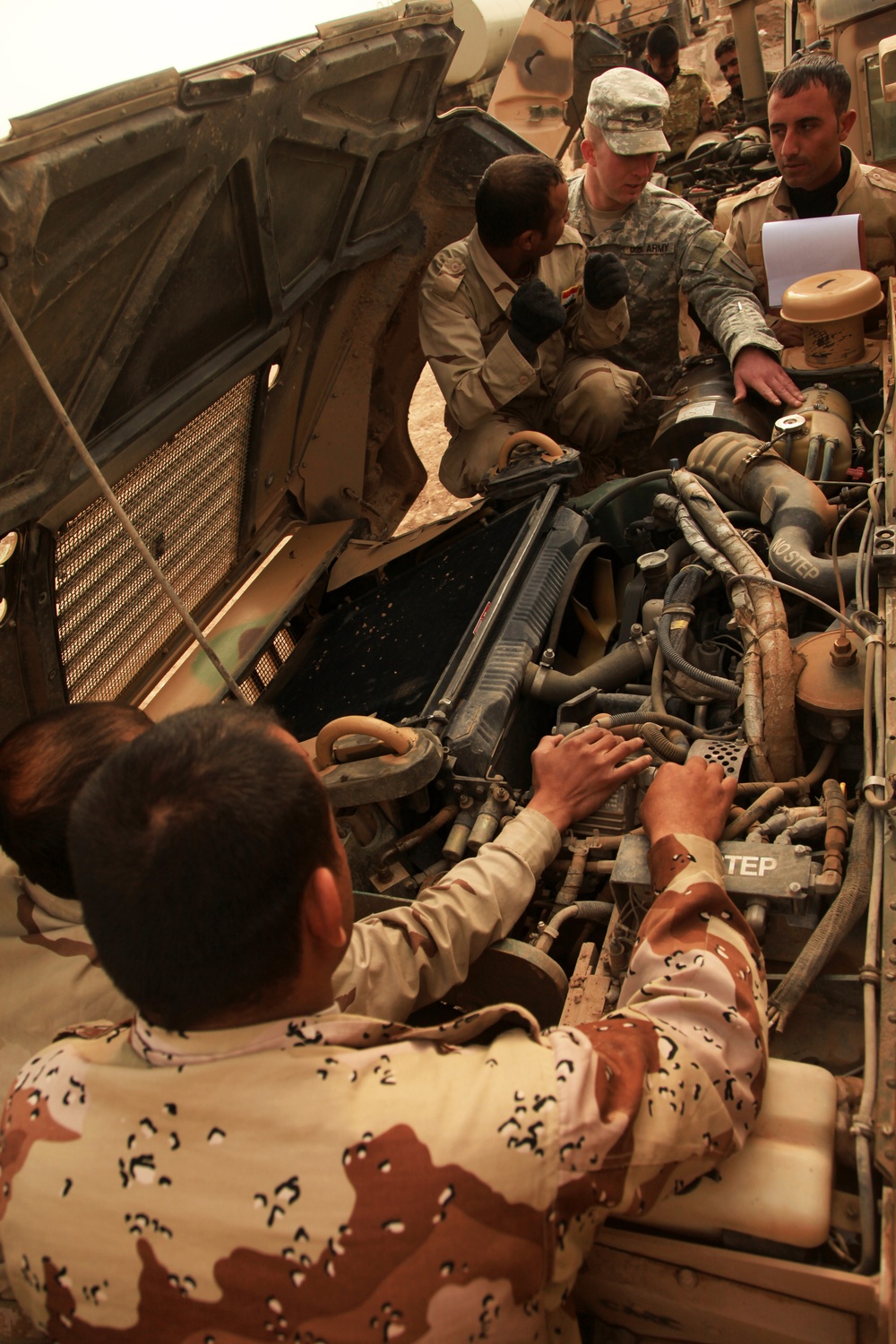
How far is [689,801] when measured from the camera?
1.71m

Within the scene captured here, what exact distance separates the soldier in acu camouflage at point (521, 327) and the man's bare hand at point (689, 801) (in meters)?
2.10

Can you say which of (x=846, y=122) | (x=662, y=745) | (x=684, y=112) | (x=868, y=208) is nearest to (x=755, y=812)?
(x=662, y=745)

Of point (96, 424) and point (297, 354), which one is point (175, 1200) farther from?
point (297, 354)

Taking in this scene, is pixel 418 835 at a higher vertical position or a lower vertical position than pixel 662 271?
lower

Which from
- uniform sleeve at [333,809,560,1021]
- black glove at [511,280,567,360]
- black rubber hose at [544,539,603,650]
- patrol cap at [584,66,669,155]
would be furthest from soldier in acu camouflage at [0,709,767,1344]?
patrol cap at [584,66,669,155]

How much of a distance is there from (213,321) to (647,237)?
2221 mm

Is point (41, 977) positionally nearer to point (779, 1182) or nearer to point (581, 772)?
point (581, 772)

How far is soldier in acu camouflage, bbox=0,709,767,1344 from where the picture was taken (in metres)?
1.04

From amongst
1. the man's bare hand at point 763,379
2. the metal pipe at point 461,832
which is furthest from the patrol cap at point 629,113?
the metal pipe at point 461,832

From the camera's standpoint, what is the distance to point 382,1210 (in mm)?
1037

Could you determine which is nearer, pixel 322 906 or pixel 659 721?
pixel 322 906

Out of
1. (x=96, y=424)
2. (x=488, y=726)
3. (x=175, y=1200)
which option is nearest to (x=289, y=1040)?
(x=175, y=1200)

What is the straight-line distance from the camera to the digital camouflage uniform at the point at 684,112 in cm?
741

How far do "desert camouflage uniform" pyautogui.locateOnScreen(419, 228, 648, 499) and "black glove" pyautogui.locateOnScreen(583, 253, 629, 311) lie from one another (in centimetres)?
10
